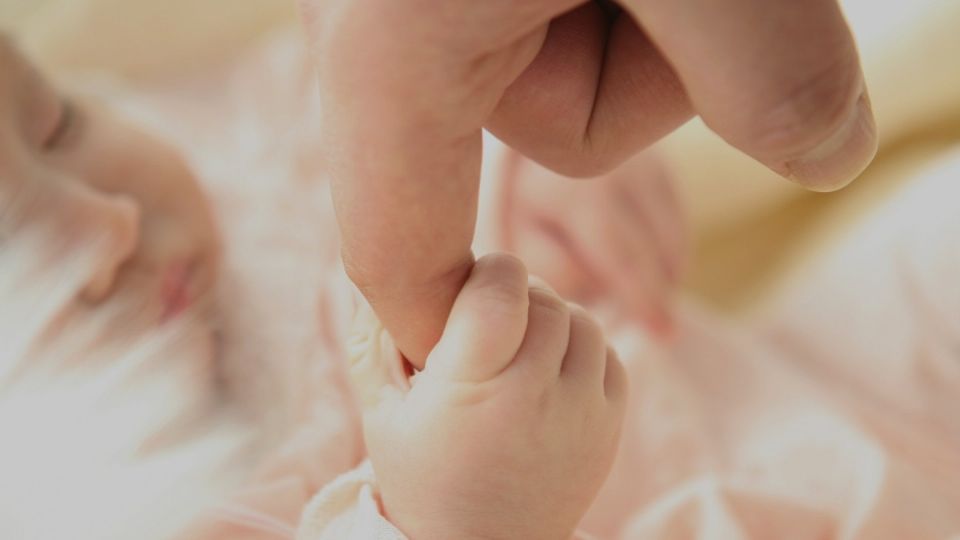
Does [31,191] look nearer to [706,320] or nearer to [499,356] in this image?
[499,356]

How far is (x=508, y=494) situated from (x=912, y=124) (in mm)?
742

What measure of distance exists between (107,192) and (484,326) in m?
0.39

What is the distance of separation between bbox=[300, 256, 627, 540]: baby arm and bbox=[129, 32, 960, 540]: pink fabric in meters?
0.02

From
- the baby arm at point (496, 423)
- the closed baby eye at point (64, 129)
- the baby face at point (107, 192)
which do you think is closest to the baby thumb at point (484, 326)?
the baby arm at point (496, 423)

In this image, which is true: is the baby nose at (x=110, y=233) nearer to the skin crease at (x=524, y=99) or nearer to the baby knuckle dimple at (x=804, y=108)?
the skin crease at (x=524, y=99)

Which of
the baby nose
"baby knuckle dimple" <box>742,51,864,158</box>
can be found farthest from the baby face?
"baby knuckle dimple" <box>742,51,864,158</box>

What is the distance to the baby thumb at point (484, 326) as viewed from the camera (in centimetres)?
33

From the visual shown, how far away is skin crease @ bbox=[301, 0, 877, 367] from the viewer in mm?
275

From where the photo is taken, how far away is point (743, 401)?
75 centimetres

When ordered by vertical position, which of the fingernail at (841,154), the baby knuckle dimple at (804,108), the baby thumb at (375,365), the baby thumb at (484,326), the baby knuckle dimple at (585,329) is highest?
the baby knuckle dimple at (804,108)

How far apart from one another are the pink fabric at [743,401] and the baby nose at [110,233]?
0.12 metres

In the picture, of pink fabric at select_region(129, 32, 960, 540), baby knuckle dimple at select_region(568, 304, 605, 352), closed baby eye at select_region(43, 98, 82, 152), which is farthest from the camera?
closed baby eye at select_region(43, 98, 82, 152)

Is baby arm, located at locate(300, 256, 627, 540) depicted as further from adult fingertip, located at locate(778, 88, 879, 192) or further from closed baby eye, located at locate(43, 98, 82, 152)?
closed baby eye, located at locate(43, 98, 82, 152)

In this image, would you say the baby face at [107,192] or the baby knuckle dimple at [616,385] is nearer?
the baby knuckle dimple at [616,385]
